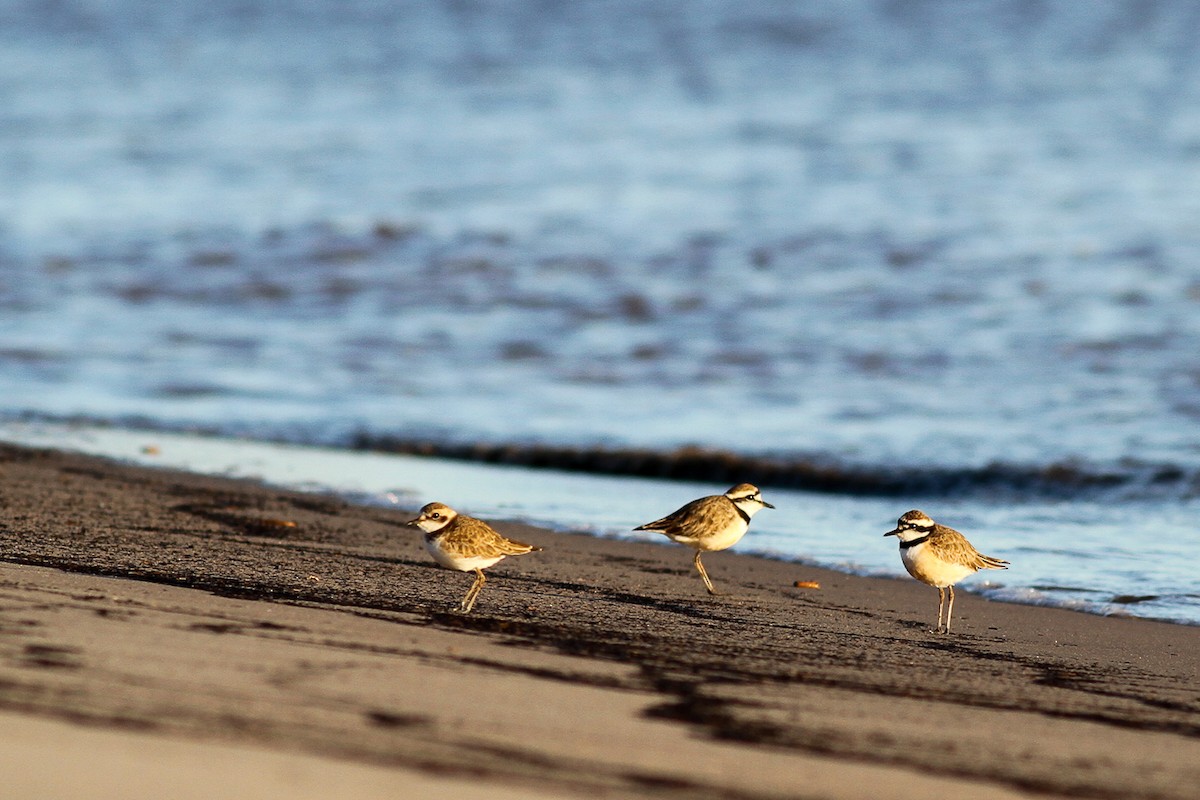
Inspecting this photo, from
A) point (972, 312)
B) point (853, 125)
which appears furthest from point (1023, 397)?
point (853, 125)

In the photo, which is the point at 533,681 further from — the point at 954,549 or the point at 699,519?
the point at 954,549

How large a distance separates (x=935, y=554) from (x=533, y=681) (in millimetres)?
2774

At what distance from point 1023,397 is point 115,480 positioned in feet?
26.1

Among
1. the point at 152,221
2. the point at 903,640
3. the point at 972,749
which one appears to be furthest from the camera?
the point at 152,221

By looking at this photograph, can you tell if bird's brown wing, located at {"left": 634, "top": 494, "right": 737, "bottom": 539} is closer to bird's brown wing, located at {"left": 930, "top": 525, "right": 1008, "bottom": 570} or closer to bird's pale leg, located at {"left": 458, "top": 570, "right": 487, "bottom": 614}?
bird's brown wing, located at {"left": 930, "top": 525, "right": 1008, "bottom": 570}

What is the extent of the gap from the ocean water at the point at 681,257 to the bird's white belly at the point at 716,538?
0.97 meters

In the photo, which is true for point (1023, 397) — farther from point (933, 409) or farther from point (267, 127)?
point (267, 127)

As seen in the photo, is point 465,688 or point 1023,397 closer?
point 465,688

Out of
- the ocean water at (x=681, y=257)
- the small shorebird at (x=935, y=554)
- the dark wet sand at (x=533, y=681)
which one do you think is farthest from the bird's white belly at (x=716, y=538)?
the ocean water at (x=681, y=257)

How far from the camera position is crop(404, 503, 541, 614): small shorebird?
6656mm

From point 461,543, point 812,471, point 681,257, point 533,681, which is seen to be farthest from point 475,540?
point 681,257

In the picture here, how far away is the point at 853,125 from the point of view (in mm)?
25438

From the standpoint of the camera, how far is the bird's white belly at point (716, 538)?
7.64 metres

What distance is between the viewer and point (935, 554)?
706cm
